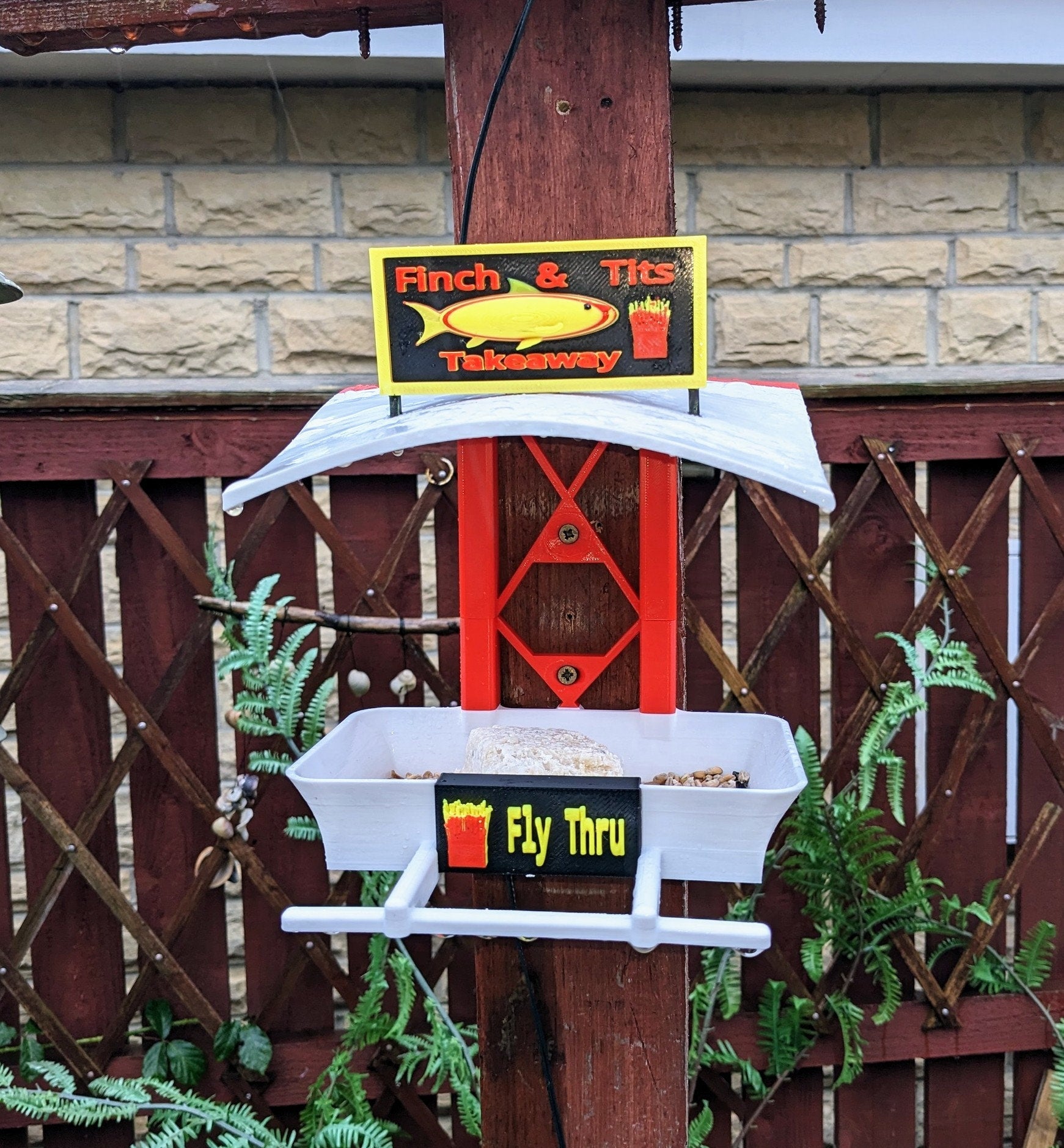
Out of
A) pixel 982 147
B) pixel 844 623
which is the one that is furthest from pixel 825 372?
pixel 844 623

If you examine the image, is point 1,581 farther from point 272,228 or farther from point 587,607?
point 587,607

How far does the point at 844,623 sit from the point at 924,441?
396mm

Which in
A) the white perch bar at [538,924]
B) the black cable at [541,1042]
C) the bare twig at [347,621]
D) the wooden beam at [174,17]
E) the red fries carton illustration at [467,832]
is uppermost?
the wooden beam at [174,17]

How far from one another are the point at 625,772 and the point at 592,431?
512 millimetres

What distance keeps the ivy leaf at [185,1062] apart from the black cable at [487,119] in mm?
1750

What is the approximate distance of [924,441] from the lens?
6.82ft

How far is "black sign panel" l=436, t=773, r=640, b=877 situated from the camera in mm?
1093

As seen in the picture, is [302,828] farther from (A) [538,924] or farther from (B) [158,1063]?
(A) [538,924]

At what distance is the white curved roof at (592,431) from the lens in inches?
37.9

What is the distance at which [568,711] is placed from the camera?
1.30 m

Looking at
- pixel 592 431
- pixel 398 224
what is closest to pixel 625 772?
pixel 592 431

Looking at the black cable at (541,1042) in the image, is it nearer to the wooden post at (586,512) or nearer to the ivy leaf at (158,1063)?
the wooden post at (586,512)

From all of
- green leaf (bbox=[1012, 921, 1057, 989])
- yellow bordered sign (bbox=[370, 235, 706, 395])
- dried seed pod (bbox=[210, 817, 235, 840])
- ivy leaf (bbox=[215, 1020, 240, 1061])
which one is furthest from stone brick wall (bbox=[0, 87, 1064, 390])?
yellow bordered sign (bbox=[370, 235, 706, 395])

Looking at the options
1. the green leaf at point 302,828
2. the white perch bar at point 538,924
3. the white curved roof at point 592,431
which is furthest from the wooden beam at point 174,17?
the green leaf at point 302,828
